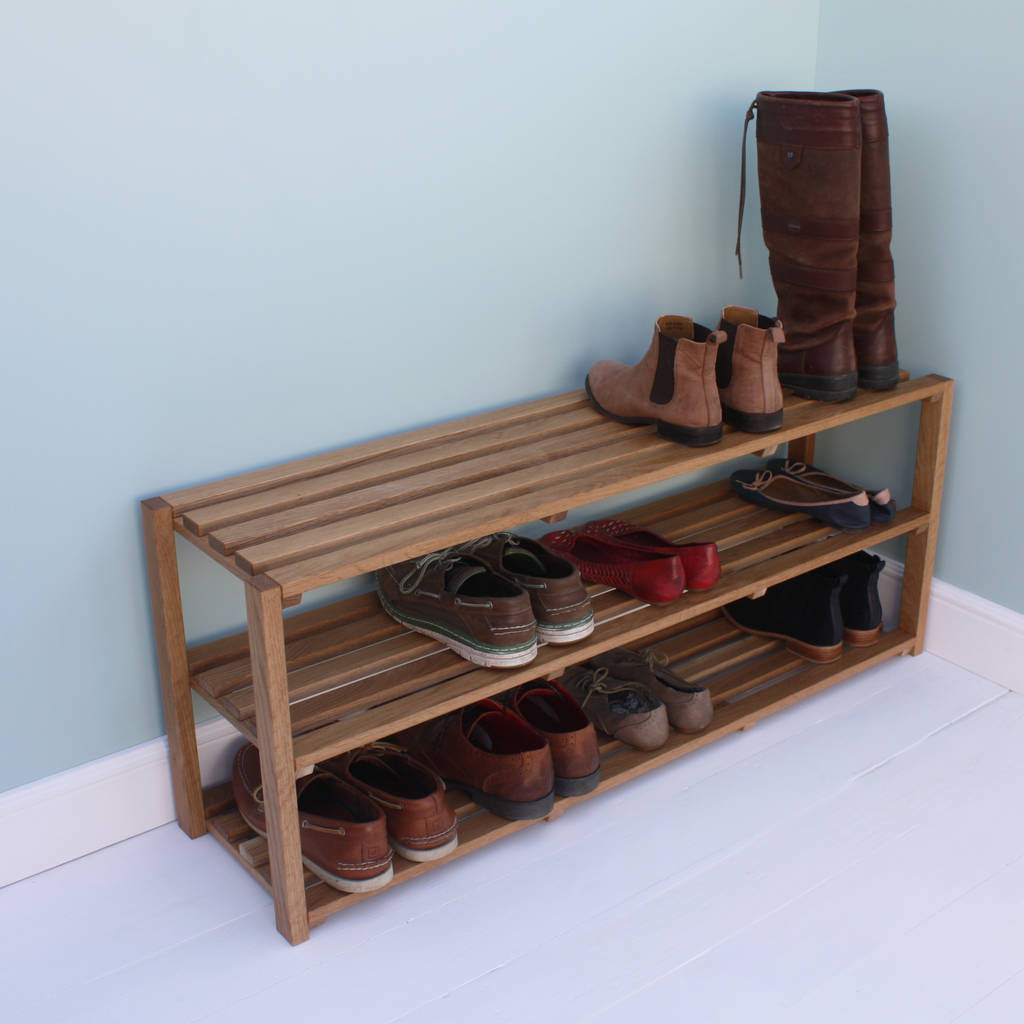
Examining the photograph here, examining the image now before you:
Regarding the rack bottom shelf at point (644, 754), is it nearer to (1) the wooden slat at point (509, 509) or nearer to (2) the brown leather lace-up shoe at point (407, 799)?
(2) the brown leather lace-up shoe at point (407, 799)

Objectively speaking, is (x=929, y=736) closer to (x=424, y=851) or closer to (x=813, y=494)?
(x=813, y=494)

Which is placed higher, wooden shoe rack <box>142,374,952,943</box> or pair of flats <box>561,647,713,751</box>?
wooden shoe rack <box>142,374,952,943</box>

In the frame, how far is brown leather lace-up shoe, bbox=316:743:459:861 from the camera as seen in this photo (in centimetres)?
170

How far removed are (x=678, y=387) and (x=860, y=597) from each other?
2.32 feet

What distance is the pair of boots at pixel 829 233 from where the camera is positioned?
191cm

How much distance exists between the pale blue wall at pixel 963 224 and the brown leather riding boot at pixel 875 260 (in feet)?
0.35

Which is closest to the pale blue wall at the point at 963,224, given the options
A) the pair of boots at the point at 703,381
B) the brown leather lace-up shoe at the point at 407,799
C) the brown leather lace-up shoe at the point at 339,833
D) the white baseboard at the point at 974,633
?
the white baseboard at the point at 974,633

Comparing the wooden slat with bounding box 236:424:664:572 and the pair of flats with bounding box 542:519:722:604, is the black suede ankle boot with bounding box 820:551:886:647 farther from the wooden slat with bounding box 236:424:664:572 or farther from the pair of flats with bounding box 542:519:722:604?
the wooden slat with bounding box 236:424:664:572

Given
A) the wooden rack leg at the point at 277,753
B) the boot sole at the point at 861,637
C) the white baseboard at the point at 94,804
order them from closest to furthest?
the wooden rack leg at the point at 277,753
the white baseboard at the point at 94,804
the boot sole at the point at 861,637

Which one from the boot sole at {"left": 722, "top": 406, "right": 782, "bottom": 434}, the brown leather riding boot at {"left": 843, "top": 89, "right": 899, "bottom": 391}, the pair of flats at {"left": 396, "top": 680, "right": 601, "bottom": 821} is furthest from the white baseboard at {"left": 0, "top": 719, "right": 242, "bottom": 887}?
the brown leather riding boot at {"left": 843, "top": 89, "right": 899, "bottom": 391}

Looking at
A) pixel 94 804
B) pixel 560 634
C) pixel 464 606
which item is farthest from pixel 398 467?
pixel 94 804

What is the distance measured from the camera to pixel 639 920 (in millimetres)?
1691

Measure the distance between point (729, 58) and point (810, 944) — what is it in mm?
1530

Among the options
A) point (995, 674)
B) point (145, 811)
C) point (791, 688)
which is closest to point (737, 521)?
point (791, 688)
